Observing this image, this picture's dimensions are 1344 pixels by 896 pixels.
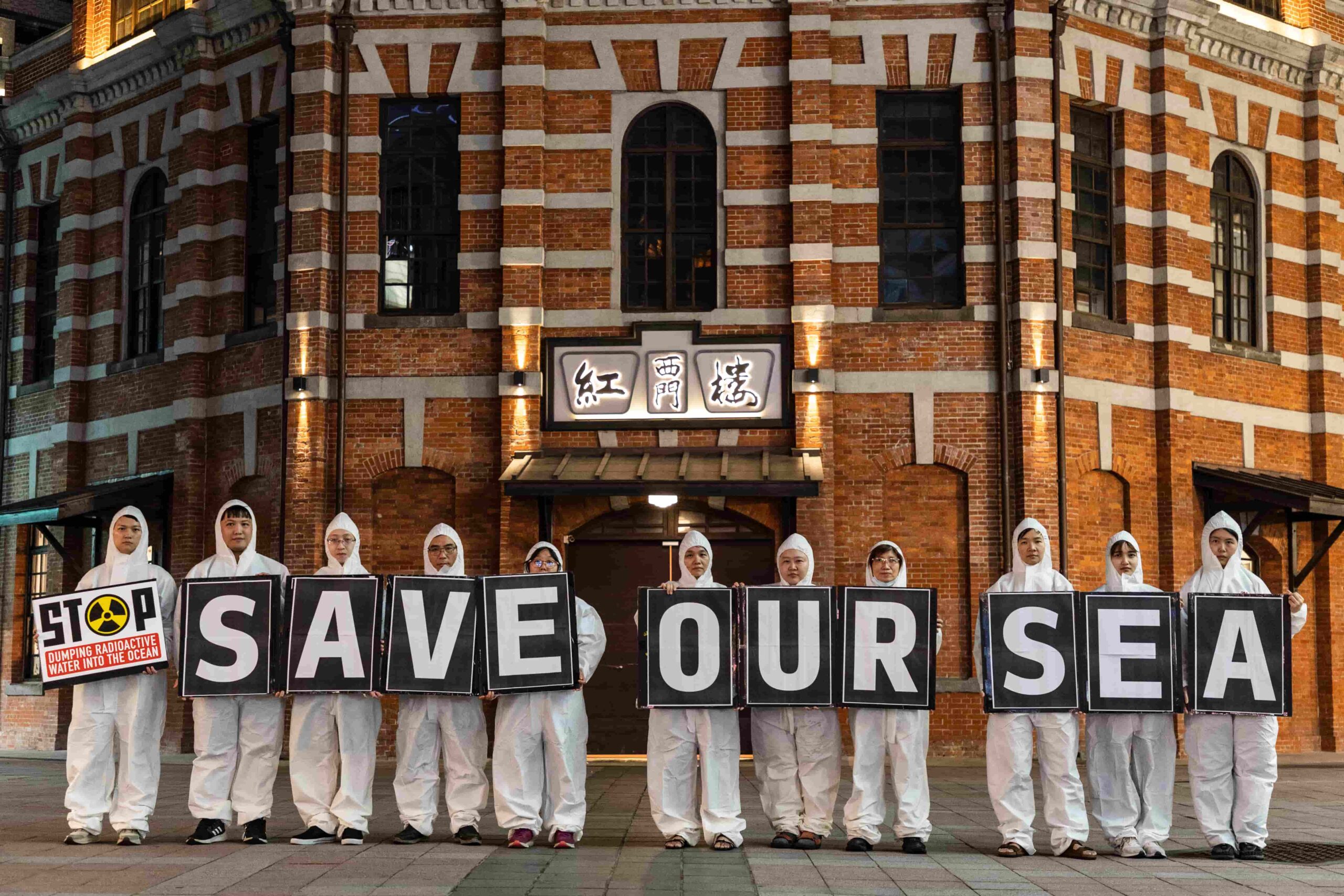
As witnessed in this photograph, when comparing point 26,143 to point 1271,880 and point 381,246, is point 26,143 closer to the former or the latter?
point 381,246

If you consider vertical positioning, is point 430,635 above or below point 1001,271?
below

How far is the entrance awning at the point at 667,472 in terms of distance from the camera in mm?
16625

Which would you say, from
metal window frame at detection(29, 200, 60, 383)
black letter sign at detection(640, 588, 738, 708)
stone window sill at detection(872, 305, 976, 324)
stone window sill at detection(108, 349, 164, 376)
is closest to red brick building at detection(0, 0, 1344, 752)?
stone window sill at detection(872, 305, 976, 324)

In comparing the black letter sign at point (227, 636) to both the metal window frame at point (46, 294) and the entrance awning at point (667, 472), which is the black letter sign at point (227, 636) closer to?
the entrance awning at point (667, 472)

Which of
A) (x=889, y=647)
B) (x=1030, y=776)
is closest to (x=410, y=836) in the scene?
(x=889, y=647)

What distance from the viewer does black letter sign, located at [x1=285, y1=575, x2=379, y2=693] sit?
1062cm

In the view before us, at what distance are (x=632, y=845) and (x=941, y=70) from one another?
11342 millimetres

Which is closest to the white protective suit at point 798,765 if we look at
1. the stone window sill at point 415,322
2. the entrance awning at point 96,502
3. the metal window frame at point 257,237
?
the stone window sill at point 415,322

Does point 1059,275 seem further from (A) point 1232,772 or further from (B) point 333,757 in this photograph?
(B) point 333,757

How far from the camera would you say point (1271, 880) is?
9.20m

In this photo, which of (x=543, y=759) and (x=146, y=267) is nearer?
(x=543, y=759)

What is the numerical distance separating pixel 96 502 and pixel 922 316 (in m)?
10.8

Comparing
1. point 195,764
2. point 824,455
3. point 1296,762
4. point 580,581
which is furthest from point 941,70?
point 195,764

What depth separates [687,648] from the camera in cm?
1072
